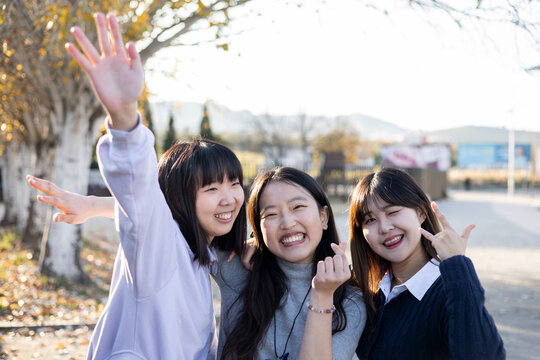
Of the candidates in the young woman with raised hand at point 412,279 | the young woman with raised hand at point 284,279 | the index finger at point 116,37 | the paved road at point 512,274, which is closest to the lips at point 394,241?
the young woman with raised hand at point 412,279

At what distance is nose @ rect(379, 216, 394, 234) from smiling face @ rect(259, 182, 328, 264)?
289mm

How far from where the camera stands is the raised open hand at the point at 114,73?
152 cm

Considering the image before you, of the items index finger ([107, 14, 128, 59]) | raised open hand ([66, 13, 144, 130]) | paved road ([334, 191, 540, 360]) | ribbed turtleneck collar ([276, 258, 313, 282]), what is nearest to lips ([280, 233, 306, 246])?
ribbed turtleneck collar ([276, 258, 313, 282])

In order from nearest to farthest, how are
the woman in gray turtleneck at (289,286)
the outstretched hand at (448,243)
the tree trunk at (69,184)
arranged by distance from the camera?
the outstretched hand at (448,243) → the woman in gray turtleneck at (289,286) → the tree trunk at (69,184)

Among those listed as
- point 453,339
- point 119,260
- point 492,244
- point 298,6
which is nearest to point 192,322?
point 119,260

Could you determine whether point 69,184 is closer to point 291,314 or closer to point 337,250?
point 291,314

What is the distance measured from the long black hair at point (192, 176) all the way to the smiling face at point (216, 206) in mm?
22

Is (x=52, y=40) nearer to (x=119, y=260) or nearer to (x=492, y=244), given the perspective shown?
(x=119, y=260)

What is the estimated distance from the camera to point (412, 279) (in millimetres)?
2213

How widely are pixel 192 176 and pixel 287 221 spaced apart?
0.48 metres

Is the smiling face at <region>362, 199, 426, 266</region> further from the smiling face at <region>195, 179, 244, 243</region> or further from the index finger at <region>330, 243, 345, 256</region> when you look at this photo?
the smiling face at <region>195, 179, 244, 243</region>

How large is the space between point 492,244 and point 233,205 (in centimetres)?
1137

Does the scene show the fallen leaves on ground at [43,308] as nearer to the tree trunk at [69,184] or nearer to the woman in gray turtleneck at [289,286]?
the tree trunk at [69,184]

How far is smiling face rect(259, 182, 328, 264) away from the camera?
2350 millimetres
